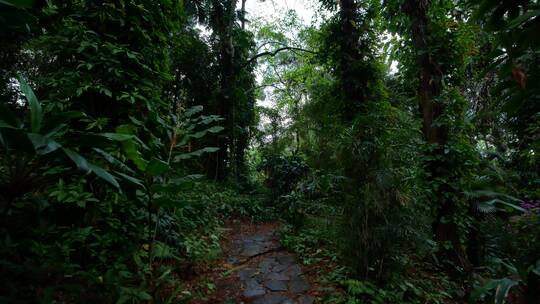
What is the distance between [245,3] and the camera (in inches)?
377

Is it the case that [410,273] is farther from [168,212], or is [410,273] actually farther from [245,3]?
[245,3]

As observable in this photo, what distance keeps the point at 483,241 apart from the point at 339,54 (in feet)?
13.1

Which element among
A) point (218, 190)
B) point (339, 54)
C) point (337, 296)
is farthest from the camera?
point (218, 190)

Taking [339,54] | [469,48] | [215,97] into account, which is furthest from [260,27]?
[469,48]

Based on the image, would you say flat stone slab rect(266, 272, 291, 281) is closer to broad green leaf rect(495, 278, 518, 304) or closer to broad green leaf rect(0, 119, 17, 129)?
broad green leaf rect(495, 278, 518, 304)

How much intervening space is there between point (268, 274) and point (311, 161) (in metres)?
2.58

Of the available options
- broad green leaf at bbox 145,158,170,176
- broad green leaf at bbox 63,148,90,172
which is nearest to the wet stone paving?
broad green leaf at bbox 145,158,170,176

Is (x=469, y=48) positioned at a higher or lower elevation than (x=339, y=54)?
lower

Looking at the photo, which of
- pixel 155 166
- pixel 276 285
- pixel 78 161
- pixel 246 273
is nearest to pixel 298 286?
pixel 276 285

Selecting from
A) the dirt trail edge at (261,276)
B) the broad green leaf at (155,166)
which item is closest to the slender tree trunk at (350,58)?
the dirt trail edge at (261,276)

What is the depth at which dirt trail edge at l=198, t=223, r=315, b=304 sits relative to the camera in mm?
2835

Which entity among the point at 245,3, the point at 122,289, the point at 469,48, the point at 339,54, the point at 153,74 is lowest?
the point at 122,289

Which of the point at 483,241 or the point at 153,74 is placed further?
the point at 483,241

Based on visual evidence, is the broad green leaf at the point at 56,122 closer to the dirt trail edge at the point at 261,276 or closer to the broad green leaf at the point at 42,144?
the broad green leaf at the point at 42,144
